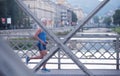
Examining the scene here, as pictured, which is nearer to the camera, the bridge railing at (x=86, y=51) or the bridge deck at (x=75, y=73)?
the bridge deck at (x=75, y=73)

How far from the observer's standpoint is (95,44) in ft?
33.6

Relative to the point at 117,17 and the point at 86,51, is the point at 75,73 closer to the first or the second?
the point at 86,51

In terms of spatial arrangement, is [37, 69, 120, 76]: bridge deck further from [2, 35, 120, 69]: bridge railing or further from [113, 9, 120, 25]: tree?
[113, 9, 120, 25]: tree

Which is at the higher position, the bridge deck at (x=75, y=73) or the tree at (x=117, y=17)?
the bridge deck at (x=75, y=73)

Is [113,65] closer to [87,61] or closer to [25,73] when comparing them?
[87,61]

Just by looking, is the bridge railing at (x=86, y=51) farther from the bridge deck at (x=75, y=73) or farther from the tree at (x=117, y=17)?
the tree at (x=117, y=17)

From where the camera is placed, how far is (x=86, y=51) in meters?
10.5

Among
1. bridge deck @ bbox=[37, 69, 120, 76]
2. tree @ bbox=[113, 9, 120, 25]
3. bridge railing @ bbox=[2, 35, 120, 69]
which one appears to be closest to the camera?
bridge deck @ bbox=[37, 69, 120, 76]

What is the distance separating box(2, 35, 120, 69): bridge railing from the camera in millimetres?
9867

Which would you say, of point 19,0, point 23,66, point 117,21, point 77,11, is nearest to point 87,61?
point 19,0

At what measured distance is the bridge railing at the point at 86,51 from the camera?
388 inches

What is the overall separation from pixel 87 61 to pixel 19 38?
2297mm

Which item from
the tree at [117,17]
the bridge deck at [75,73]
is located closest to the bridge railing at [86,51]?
the bridge deck at [75,73]

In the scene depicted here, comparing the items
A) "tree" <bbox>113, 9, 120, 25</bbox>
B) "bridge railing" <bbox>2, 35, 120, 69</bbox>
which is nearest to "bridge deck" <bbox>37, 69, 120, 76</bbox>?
"bridge railing" <bbox>2, 35, 120, 69</bbox>
